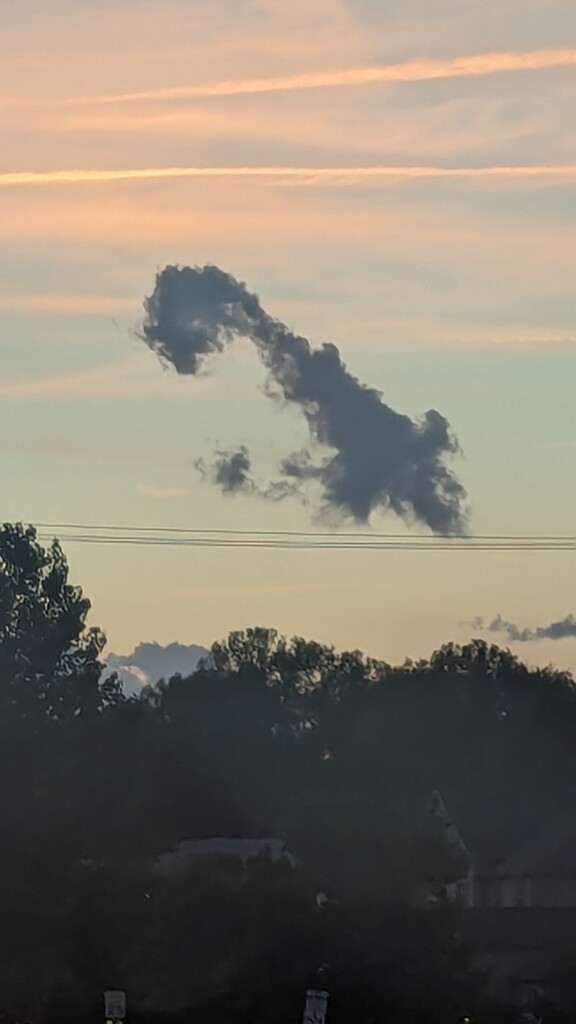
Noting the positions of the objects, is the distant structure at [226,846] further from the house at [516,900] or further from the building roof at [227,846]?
the house at [516,900]

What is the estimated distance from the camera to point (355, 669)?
121188 millimetres

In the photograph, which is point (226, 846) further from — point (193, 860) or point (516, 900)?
point (193, 860)

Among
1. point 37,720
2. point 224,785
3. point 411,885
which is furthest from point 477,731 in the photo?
point 411,885

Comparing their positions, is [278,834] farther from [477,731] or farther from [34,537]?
[477,731]

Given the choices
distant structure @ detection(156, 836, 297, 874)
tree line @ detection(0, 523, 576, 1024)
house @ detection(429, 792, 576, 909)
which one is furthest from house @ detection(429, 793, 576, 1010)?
distant structure @ detection(156, 836, 297, 874)

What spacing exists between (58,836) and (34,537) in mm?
45588

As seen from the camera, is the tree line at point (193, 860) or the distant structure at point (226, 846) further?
the distant structure at point (226, 846)

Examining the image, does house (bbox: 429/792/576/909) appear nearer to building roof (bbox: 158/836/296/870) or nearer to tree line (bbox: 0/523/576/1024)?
tree line (bbox: 0/523/576/1024)

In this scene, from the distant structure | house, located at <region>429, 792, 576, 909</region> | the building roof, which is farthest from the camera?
house, located at <region>429, 792, 576, 909</region>

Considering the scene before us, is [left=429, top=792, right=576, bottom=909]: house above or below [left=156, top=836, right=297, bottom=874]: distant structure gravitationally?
above

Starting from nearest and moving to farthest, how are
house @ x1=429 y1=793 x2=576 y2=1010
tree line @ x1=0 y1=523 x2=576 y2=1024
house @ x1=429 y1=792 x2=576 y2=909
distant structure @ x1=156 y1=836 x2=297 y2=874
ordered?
tree line @ x1=0 y1=523 x2=576 y2=1024, house @ x1=429 y1=793 x2=576 y2=1010, distant structure @ x1=156 y1=836 x2=297 y2=874, house @ x1=429 y1=792 x2=576 y2=909

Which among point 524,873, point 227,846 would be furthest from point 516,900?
point 227,846

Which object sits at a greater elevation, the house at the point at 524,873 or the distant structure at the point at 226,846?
the house at the point at 524,873

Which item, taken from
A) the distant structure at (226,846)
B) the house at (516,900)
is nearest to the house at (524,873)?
the house at (516,900)
